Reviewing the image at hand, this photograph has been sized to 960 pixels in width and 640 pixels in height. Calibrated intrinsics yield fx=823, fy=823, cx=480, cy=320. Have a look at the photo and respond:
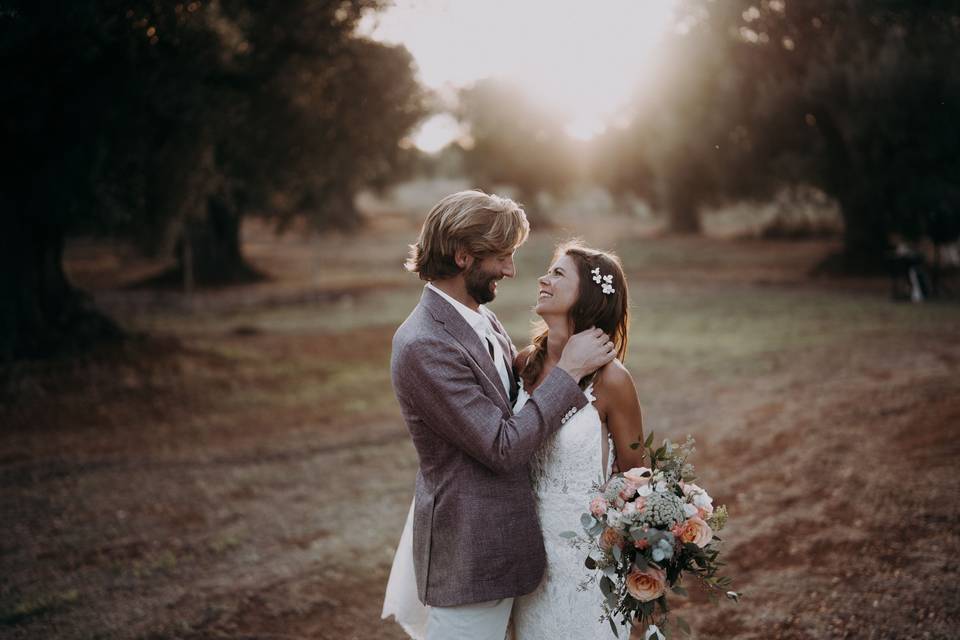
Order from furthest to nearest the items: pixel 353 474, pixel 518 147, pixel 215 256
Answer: pixel 518 147 < pixel 215 256 < pixel 353 474

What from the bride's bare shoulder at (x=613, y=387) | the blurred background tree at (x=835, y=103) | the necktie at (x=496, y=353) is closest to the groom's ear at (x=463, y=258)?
the necktie at (x=496, y=353)

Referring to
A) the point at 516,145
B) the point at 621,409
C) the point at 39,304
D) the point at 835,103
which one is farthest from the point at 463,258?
the point at 516,145

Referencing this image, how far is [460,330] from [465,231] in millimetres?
338

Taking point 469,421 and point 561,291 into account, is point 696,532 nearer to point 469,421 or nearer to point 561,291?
point 469,421

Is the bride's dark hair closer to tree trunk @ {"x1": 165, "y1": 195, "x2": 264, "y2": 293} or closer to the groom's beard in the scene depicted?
the groom's beard

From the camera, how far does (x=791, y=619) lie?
15.2 ft

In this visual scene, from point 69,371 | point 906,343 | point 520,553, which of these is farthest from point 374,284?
point 520,553

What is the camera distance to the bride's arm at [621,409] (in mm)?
2941

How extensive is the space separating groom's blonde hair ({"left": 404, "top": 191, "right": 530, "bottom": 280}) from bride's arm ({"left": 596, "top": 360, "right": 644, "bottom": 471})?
1.91 feet

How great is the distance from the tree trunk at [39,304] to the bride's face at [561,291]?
9.86 meters

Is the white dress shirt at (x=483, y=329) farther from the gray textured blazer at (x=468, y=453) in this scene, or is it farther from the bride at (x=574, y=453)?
the bride at (x=574, y=453)

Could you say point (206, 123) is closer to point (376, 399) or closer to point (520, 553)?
point (376, 399)

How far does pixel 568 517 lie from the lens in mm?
2936

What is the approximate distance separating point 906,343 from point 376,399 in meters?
7.44
